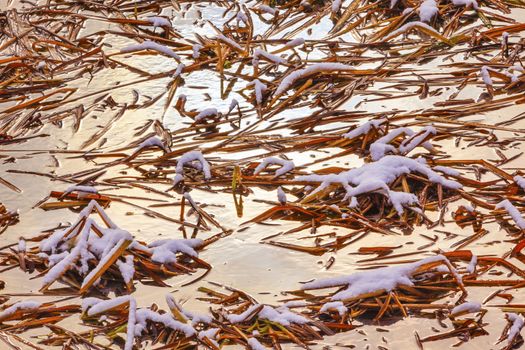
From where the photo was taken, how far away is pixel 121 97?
6.20 feet

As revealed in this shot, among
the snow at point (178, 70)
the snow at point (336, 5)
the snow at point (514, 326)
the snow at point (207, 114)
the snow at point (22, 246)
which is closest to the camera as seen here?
the snow at point (514, 326)

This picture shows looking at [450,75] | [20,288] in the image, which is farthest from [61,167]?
[450,75]

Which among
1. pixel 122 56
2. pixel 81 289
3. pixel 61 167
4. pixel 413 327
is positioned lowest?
pixel 413 327

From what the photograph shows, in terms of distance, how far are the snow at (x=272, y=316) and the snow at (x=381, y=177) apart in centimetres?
31

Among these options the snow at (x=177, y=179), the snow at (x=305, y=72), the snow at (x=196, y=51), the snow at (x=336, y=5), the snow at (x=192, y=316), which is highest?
the snow at (x=336, y=5)

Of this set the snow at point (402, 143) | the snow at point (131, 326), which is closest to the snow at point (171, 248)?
the snow at point (131, 326)

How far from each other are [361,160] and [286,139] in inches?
6.7

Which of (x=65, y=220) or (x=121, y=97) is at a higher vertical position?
(x=121, y=97)

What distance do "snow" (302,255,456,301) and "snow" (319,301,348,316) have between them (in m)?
0.02

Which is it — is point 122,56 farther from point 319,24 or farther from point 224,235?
point 224,235

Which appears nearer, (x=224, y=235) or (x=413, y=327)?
(x=413, y=327)

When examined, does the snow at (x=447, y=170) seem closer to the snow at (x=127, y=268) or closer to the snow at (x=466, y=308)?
the snow at (x=466, y=308)

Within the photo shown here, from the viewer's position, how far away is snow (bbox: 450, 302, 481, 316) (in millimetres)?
1227

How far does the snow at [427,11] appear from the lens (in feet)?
6.68
